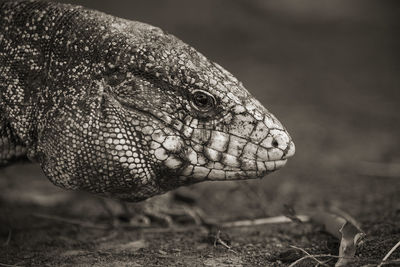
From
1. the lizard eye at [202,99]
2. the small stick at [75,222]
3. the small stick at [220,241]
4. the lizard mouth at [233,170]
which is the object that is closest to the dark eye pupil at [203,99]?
the lizard eye at [202,99]

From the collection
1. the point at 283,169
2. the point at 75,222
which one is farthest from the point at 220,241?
the point at 283,169

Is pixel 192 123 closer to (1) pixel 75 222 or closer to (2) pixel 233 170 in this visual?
(2) pixel 233 170

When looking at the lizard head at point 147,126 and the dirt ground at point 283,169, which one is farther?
the dirt ground at point 283,169

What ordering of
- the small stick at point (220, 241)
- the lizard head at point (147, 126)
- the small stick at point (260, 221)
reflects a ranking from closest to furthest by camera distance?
the lizard head at point (147, 126) → the small stick at point (220, 241) → the small stick at point (260, 221)

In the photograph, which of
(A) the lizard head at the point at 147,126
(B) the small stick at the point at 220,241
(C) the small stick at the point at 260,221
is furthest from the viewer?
(C) the small stick at the point at 260,221

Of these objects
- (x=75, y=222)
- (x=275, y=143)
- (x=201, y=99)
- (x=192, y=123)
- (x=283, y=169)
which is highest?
(x=201, y=99)

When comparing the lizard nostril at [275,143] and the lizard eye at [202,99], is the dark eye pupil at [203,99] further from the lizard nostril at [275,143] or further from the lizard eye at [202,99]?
the lizard nostril at [275,143]

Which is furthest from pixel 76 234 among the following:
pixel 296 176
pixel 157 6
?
pixel 157 6

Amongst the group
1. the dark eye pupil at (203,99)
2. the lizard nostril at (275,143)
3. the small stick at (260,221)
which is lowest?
the small stick at (260,221)
